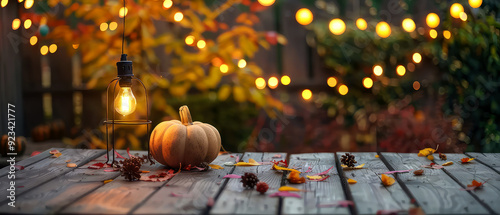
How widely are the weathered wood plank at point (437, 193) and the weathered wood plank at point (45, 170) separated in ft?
4.41

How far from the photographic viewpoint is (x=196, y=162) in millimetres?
2014

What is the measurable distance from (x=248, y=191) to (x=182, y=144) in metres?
0.46

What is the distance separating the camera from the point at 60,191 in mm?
1656

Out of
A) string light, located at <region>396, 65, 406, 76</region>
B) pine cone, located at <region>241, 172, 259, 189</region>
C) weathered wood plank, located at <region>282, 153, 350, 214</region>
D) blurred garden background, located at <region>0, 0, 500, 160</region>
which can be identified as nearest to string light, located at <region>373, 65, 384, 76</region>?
blurred garden background, located at <region>0, 0, 500, 160</region>

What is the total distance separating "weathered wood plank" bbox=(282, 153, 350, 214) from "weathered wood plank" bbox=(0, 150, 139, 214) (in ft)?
2.29

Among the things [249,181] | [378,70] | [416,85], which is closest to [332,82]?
[378,70]

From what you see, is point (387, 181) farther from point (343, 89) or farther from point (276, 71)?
point (276, 71)

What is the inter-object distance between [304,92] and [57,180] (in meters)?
3.19

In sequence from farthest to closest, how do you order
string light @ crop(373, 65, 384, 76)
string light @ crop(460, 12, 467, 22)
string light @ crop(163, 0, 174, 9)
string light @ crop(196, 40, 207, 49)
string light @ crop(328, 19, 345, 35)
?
string light @ crop(373, 65, 384, 76) → string light @ crop(196, 40, 207, 49) → string light @ crop(163, 0, 174, 9) → string light @ crop(328, 19, 345, 35) → string light @ crop(460, 12, 467, 22)

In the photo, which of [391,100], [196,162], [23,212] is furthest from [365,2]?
[23,212]

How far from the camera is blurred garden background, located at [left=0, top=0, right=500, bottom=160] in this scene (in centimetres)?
342

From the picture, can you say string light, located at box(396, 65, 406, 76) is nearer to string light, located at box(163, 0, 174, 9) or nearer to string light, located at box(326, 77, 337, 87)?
string light, located at box(326, 77, 337, 87)

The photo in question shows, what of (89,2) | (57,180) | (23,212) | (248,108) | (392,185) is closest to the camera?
(23,212)

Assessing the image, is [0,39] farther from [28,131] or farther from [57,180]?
[57,180]
